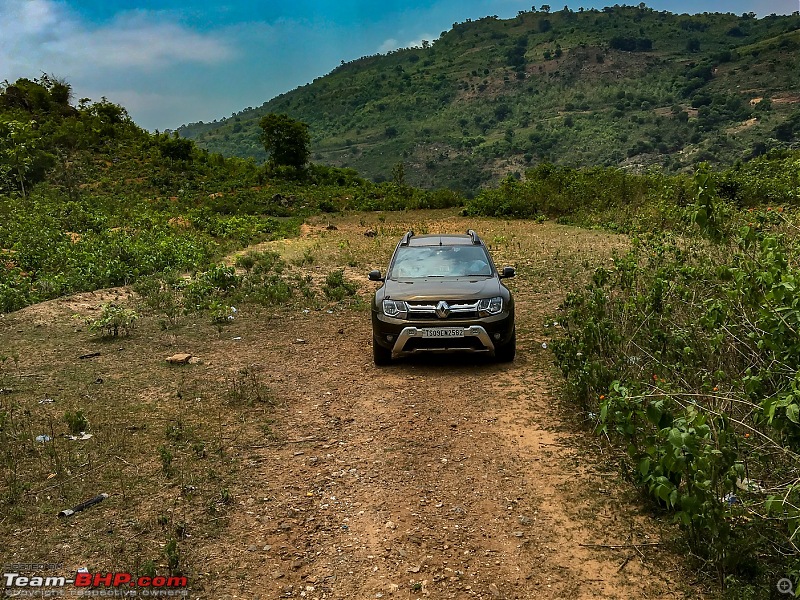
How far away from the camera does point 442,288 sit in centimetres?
791

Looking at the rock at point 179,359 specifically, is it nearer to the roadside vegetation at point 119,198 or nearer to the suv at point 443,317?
the suv at point 443,317

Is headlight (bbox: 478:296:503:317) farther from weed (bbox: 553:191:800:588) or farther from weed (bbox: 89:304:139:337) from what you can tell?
weed (bbox: 89:304:139:337)

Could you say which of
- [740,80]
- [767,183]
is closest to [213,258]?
[767,183]

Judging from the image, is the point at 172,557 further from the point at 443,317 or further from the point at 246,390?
the point at 443,317

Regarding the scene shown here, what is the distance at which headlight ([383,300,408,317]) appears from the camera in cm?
777

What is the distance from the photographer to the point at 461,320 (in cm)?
765

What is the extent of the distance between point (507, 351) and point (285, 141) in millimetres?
37778

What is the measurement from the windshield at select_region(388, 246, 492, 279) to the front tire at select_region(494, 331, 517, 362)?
40.4 inches

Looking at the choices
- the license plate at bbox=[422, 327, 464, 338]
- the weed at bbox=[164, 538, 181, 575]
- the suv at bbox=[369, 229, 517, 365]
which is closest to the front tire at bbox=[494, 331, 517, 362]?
the suv at bbox=[369, 229, 517, 365]

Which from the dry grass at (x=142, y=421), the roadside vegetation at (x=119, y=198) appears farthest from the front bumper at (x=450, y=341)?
the roadside vegetation at (x=119, y=198)

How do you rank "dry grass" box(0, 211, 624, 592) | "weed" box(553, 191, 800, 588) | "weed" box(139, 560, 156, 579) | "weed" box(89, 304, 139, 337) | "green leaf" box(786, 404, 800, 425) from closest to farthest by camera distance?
"green leaf" box(786, 404, 800, 425) → "weed" box(553, 191, 800, 588) → "weed" box(139, 560, 156, 579) → "dry grass" box(0, 211, 624, 592) → "weed" box(89, 304, 139, 337)

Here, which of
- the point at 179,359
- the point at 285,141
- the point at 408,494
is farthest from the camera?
the point at 285,141

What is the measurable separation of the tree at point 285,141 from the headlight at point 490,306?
37342 mm

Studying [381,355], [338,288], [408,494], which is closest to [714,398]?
[408,494]
